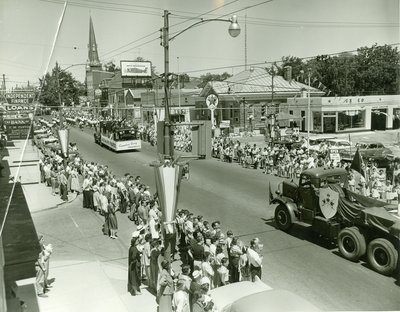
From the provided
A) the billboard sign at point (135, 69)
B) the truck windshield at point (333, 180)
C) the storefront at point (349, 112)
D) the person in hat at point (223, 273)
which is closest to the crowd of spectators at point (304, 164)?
the truck windshield at point (333, 180)

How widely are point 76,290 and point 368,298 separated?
6.13 m

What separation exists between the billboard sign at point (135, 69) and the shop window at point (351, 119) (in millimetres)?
41946

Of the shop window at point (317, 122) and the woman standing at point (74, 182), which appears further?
the shop window at point (317, 122)

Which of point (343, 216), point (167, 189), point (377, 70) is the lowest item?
point (343, 216)

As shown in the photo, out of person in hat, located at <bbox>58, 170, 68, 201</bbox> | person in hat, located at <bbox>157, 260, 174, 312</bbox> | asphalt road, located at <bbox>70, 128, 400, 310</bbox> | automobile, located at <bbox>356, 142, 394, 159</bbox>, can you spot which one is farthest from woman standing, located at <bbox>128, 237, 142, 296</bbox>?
automobile, located at <bbox>356, 142, 394, 159</bbox>

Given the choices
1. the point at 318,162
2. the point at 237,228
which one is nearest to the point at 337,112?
the point at 318,162

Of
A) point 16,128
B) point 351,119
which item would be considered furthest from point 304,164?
point 351,119

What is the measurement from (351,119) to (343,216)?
32482 millimetres

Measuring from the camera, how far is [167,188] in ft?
28.1

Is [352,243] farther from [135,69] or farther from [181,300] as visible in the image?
[135,69]

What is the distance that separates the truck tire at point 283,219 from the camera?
12680 millimetres

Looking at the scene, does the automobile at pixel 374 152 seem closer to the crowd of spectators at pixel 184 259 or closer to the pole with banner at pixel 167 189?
the crowd of spectators at pixel 184 259

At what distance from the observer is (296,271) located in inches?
397

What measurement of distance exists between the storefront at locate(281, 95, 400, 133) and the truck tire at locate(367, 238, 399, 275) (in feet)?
99.7
